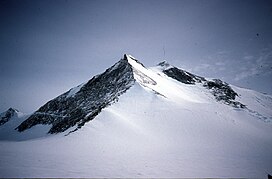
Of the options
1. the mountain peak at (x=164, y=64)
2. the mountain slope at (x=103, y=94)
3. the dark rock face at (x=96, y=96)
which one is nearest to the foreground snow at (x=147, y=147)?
the mountain slope at (x=103, y=94)

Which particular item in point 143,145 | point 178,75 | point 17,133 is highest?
point 178,75

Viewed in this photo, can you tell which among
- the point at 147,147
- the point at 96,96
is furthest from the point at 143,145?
the point at 96,96

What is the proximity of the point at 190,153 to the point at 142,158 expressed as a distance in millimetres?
4780

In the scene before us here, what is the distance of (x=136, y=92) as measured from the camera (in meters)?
27.1

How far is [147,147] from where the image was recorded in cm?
1502

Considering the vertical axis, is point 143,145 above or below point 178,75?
below

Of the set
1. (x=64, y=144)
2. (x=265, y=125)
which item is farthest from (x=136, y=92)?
(x=265, y=125)

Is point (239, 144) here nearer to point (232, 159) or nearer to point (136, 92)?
point (232, 159)

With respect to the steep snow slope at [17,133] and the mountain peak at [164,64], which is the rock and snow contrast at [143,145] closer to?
the steep snow slope at [17,133]

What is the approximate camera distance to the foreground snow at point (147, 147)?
30.8 feet

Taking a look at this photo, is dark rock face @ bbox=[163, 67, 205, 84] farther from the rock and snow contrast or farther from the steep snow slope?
the steep snow slope

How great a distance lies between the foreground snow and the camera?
30.8 feet

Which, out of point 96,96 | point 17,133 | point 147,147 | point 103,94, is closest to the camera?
point 147,147

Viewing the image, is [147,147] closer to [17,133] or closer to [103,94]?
[103,94]
